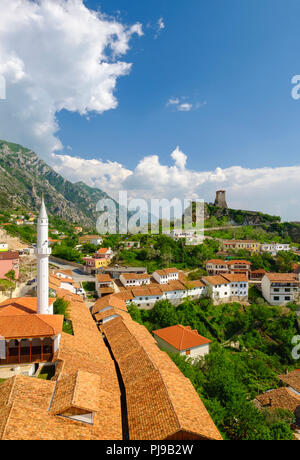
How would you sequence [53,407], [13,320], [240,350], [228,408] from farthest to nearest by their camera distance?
[240,350]
[13,320]
[228,408]
[53,407]

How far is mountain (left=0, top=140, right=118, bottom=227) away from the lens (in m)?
117

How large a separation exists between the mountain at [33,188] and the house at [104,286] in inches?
3345

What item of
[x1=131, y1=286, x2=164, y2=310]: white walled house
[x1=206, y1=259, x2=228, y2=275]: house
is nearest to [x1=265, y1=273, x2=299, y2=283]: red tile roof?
[x1=206, y1=259, x2=228, y2=275]: house

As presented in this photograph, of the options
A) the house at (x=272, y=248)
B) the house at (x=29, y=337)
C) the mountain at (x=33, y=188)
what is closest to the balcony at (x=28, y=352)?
the house at (x=29, y=337)

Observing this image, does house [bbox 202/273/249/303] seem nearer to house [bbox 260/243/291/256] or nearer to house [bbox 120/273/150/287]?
house [bbox 120/273/150/287]

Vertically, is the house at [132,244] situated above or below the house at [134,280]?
above

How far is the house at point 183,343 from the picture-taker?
20761 millimetres

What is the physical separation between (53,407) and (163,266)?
3802cm

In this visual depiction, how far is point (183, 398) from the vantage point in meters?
10.2

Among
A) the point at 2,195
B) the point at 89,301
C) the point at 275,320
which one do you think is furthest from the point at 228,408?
the point at 2,195

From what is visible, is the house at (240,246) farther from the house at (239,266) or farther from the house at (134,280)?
the house at (134,280)

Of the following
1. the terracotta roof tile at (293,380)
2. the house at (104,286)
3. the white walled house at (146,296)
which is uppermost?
the house at (104,286)

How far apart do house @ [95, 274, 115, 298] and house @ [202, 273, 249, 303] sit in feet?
47.0
